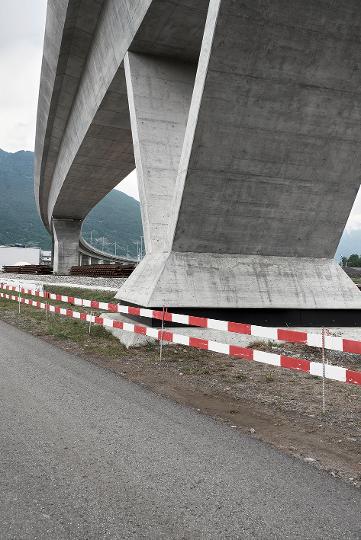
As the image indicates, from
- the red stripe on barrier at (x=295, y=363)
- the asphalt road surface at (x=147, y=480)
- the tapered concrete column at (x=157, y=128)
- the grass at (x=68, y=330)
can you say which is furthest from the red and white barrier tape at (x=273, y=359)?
the tapered concrete column at (x=157, y=128)

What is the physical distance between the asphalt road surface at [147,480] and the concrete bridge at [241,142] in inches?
189

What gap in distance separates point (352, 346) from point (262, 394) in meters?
1.51

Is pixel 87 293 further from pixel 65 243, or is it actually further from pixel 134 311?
pixel 65 243

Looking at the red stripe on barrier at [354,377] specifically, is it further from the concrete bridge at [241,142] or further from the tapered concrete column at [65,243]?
the tapered concrete column at [65,243]

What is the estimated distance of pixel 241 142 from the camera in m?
9.62

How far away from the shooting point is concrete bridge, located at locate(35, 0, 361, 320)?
8695 mm

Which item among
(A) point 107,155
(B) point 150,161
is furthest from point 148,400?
(A) point 107,155

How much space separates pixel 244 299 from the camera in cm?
1025

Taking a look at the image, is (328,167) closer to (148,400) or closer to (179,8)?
(179,8)

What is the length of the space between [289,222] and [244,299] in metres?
2.15

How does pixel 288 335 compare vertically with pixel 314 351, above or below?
above

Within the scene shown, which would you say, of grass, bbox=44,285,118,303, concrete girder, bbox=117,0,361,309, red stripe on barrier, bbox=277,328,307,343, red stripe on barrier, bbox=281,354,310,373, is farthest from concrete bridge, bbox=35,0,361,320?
grass, bbox=44,285,118,303

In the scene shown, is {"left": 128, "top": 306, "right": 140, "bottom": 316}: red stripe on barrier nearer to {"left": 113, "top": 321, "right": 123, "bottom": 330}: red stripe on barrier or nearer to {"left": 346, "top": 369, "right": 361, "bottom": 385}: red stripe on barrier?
{"left": 113, "top": 321, "right": 123, "bottom": 330}: red stripe on barrier

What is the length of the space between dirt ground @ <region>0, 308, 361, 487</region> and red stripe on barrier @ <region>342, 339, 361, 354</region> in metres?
0.76
